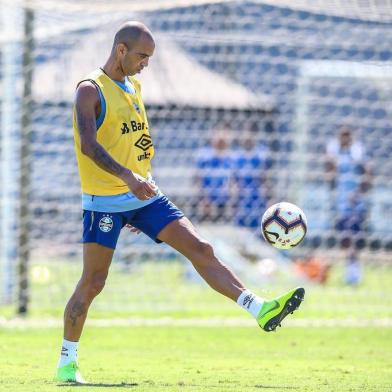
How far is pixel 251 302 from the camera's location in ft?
25.8

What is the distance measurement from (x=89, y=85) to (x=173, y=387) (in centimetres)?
213

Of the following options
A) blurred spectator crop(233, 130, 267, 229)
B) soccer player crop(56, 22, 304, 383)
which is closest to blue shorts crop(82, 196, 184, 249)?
soccer player crop(56, 22, 304, 383)

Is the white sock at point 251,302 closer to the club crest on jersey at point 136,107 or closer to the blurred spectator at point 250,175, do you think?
the club crest on jersey at point 136,107

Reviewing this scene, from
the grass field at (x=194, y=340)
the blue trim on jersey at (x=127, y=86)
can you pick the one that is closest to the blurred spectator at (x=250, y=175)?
the grass field at (x=194, y=340)

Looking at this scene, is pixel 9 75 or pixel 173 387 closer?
pixel 173 387

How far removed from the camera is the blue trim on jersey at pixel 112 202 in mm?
7906

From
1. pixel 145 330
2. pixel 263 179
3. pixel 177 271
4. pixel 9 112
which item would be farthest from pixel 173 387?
pixel 177 271

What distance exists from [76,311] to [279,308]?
55.2 inches

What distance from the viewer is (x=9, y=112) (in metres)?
14.1

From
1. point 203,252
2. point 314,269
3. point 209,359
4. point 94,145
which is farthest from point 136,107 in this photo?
point 314,269

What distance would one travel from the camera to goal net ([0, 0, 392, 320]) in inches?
575

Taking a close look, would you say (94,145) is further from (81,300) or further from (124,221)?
(81,300)

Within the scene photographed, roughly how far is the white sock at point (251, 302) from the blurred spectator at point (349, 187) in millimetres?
8503

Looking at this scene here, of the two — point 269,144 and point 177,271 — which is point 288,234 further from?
point 177,271
